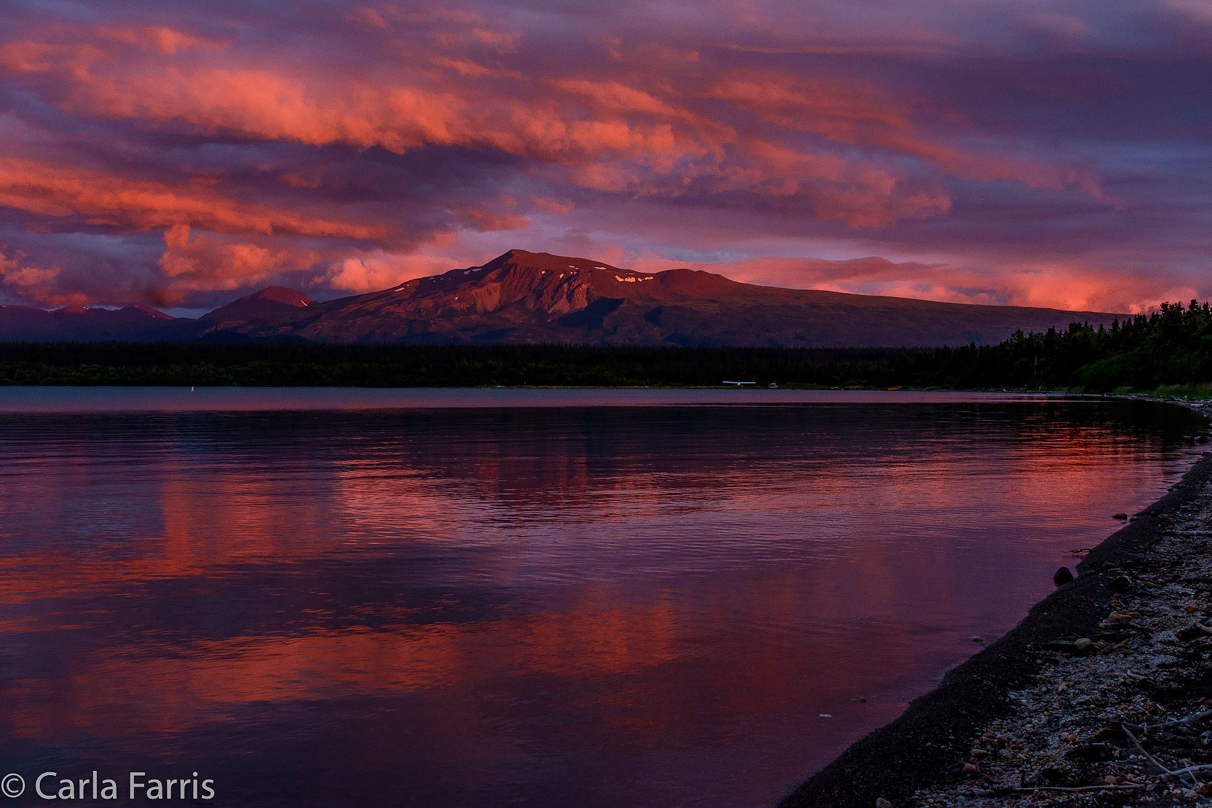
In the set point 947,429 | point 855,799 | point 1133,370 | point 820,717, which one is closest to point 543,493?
point 820,717

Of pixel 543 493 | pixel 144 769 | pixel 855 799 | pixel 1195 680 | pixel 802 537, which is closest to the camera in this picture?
pixel 855 799

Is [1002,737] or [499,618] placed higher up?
[1002,737]

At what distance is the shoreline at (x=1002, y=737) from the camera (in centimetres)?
946

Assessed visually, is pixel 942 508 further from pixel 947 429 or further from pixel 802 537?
pixel 947 429

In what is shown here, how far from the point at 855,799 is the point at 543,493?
23792 millimetres

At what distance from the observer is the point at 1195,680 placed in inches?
486

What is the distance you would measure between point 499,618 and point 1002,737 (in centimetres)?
838

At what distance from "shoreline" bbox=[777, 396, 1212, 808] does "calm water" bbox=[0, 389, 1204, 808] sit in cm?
57

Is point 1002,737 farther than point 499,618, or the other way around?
point 499,618

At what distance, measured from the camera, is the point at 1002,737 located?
10977mm

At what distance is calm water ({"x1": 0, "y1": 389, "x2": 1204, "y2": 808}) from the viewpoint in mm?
10922

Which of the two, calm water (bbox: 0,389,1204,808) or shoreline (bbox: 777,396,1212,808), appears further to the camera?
calm water (bbox: 0,389,1204,808)

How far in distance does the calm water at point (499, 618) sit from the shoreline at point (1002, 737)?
1.88 ft

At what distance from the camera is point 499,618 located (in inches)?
653
